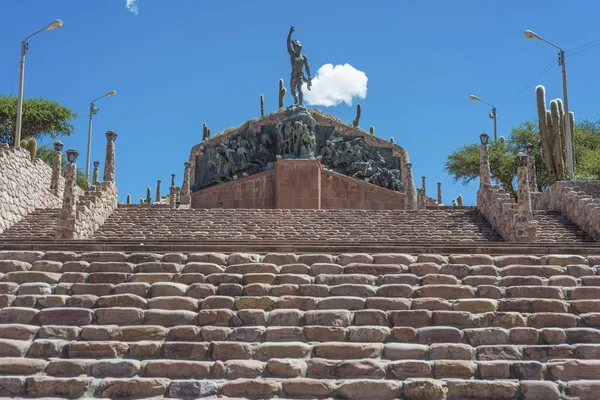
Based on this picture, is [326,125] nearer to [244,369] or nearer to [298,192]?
[298,192]

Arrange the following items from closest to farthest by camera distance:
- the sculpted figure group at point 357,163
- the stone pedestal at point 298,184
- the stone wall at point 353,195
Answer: the stone pedestal at point 298,184, the stone wall at point 353,195, the sculpted figure group at point 357,163

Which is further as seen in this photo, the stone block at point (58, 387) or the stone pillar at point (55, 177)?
the stone pillar at point (55, 177)

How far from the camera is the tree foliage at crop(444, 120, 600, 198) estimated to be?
32938mm

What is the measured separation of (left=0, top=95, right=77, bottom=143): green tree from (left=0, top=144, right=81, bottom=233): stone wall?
15348 mm

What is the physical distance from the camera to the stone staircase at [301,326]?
15.0 feet

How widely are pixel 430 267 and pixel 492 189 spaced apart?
10.9 metres

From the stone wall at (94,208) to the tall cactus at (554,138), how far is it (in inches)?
553

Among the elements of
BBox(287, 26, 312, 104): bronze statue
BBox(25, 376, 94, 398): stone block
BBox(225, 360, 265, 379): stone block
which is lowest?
BBox(25, 376, 94, 398): stone block

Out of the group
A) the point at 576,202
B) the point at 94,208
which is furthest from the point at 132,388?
the point at 576,202

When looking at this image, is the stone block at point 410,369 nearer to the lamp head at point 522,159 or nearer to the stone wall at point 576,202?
the stone wall at point 576,202

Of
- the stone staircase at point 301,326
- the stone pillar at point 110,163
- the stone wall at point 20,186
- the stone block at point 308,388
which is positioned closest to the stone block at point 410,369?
the stone staircase at point 301,326

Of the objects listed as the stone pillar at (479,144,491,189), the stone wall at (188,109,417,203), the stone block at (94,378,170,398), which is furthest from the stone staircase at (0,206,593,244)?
the stone wall at (188,109,417,203)

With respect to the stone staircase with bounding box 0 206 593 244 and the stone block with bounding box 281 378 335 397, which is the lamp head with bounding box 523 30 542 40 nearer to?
the stone staircase with bounding box 0 206 593 244

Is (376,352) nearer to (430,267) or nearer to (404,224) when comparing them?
(430,267)
